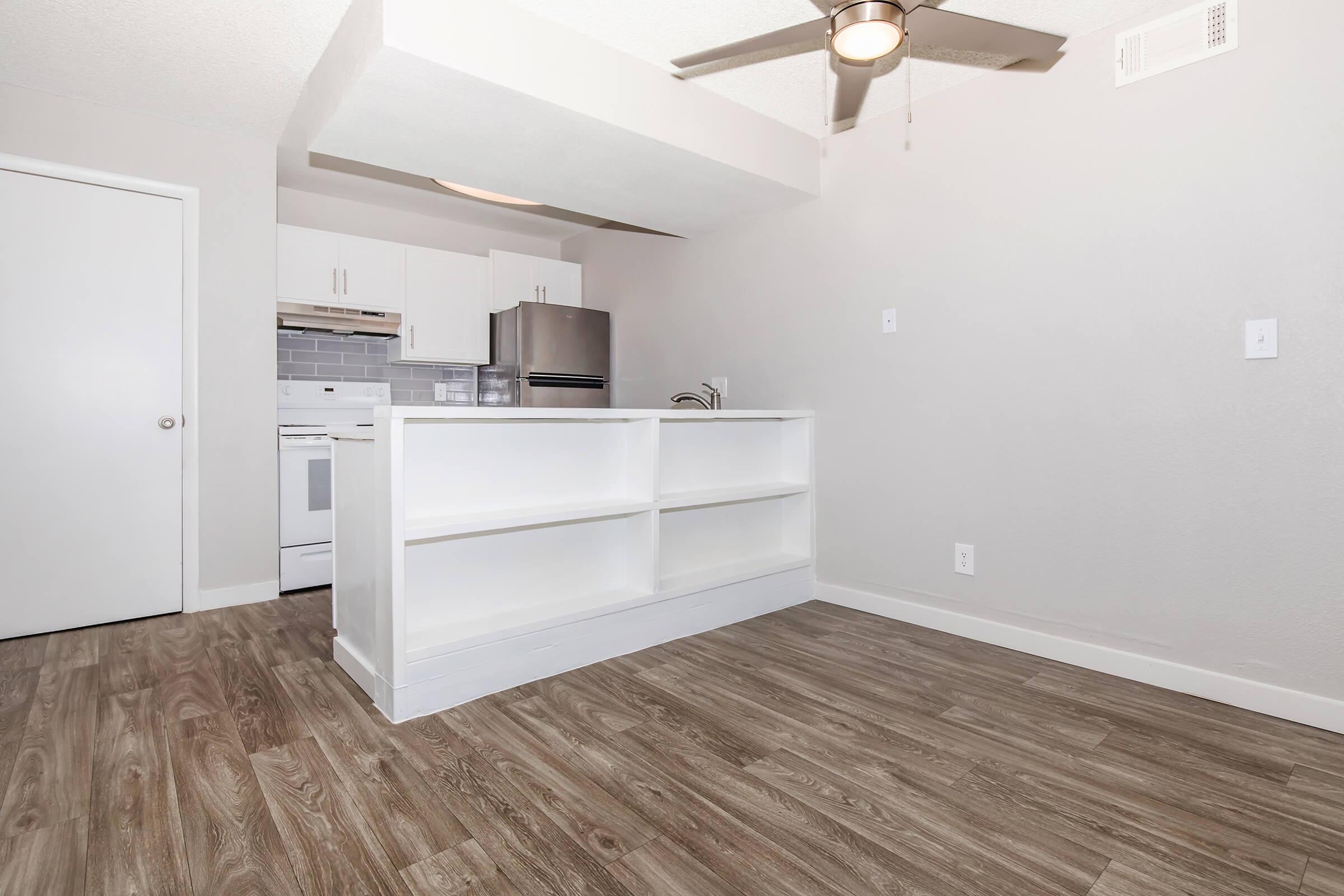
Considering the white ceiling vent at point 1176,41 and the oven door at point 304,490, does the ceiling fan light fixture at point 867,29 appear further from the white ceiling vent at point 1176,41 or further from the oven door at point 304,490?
the oven door at point 304,490

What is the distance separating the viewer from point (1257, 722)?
6.75 ft

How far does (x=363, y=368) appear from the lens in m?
4.54

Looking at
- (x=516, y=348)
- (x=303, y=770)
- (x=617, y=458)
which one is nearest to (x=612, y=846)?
(x=303, y=770)

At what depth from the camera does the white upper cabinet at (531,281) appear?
190 inches

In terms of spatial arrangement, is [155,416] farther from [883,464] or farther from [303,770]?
[883,464]

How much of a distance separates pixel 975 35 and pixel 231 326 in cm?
353

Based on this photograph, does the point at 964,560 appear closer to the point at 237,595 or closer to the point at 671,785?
the point at 671,785

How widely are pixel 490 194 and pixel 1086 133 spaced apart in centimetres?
326

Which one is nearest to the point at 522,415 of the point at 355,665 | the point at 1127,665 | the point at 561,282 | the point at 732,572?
the point at 355,665

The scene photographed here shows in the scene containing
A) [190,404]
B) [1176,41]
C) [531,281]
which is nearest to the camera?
[1176,41]

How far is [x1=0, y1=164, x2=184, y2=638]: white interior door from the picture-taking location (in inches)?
116

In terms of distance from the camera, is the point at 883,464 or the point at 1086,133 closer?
the point at 1086,133

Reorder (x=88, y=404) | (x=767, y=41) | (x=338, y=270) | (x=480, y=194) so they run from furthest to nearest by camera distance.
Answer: (x=480, y=194)
(x=338, y=270)
(x=88, y=404)
(x=767, y=41)

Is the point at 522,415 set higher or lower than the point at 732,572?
higher
